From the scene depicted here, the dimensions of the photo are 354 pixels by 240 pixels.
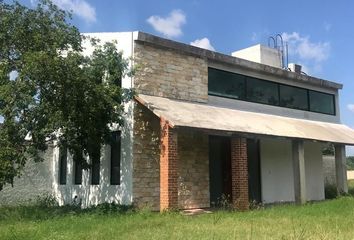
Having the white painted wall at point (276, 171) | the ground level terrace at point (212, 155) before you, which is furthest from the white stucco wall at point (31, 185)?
the white painted wall at point (276, 171)

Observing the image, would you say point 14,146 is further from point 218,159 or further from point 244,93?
point 244,93

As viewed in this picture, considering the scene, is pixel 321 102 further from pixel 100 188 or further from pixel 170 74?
pixel 100 188

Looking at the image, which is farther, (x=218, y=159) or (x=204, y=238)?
(x=218, y=159)

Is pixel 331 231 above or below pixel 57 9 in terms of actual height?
below

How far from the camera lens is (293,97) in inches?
865

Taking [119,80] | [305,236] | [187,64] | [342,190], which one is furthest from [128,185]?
[342,190]

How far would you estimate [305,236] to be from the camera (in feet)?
30.5

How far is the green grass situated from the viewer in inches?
393

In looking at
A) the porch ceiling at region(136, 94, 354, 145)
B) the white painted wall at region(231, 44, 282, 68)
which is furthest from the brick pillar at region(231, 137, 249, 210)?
the white painted wall at region(231, 44, 282, 68)

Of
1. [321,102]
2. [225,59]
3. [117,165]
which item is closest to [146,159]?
[117,165]

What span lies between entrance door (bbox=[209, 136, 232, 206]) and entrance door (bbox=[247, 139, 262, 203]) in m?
1.34

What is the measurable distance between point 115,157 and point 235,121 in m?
4.33

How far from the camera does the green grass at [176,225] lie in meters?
9.98

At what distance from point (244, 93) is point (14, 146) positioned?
367 inches
